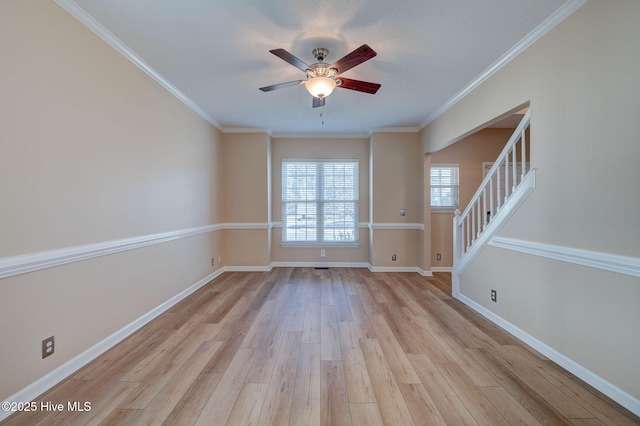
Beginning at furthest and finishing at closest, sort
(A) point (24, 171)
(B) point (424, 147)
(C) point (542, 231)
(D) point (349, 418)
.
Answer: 1. (B) point (424, 147)
2. (C) point (542, 231)
3. (A) point (24, 171)
4. (D) point (349, 418)

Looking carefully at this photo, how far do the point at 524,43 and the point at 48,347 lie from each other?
4360 mm

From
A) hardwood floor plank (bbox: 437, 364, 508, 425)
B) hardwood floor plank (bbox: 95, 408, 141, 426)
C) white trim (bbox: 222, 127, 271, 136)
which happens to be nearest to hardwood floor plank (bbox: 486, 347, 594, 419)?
hardwood floor plank (bbox: 437, 364, 508, 425)

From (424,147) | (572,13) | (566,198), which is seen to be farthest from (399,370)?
(424,147)

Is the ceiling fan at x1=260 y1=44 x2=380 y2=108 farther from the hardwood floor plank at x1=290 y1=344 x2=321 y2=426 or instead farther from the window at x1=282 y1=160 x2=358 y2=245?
the window at x1=282 y1=160 x2=358 y2=245

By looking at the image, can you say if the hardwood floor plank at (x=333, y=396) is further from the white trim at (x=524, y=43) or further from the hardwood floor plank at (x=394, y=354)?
the white trim at (x=524, y=43)

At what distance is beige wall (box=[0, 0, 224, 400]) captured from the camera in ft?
5.29

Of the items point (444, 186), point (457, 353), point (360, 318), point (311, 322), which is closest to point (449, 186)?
point (444, 186)

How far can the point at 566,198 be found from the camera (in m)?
2.03

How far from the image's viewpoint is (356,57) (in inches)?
84.9

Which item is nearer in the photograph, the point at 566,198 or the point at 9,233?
the point at 9,233

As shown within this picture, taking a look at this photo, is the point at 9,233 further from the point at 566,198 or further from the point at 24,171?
the point at 566,198

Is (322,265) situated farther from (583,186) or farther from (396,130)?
(583,186)

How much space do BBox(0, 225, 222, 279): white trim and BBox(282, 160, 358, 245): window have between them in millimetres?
2756

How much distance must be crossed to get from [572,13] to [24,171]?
12.7 feet
